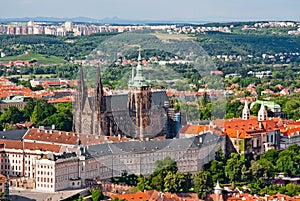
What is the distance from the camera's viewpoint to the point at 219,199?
31.6 meters

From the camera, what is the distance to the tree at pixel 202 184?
106 feet

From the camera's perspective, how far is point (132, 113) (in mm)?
37844

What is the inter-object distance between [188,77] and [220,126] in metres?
2.98

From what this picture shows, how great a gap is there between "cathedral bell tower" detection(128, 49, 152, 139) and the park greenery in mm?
2507

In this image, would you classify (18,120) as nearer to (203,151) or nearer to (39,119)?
(39,119)

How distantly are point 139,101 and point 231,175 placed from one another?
5.01m

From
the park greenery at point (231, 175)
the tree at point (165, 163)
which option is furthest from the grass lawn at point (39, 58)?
the tree at point (165, 163)

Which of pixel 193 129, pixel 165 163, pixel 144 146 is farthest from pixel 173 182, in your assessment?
pixel 193 129

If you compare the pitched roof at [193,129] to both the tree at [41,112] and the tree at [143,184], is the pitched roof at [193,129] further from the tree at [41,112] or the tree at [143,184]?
the tree at [41,112]

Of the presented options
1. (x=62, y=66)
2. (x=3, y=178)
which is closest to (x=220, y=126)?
(x=3, y=178)

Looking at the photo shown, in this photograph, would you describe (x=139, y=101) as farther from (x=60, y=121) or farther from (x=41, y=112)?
(x=41, y=112)

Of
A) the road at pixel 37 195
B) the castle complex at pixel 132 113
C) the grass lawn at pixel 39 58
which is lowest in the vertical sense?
the road at pixel 37 195

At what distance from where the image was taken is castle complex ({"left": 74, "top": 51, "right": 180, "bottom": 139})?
1481 inches

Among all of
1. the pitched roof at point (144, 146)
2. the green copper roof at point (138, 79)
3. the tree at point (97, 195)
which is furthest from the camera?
the green copper roof at point (138, 79)
